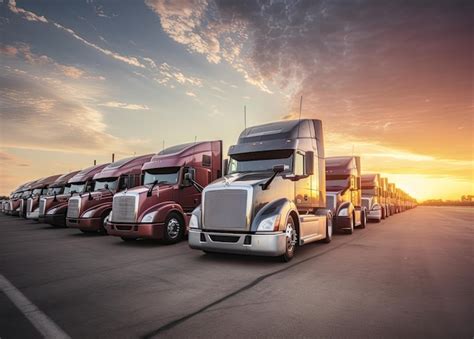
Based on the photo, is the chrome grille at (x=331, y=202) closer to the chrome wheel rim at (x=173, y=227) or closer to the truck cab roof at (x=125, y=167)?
the chrome wheel rim at (x=173, y=227)

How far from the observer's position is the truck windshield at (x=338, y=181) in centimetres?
1365

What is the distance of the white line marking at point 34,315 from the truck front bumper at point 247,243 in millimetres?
3400

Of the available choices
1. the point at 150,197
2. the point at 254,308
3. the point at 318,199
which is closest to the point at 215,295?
the point at 254,308

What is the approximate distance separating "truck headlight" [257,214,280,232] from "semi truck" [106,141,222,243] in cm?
386

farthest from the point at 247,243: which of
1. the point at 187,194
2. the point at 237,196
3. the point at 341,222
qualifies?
the point at 341,222

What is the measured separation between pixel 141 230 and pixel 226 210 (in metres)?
3.89

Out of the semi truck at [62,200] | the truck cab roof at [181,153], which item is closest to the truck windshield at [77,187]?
the semi truck at [62,200]

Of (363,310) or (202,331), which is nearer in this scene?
(202,331)

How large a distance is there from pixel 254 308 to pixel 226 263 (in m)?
2.93

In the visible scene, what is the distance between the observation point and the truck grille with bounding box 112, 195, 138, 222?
974 cm

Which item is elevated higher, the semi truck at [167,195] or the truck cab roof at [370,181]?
the truck cab roof at [370,181]

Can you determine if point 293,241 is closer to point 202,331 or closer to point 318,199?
point 318,199

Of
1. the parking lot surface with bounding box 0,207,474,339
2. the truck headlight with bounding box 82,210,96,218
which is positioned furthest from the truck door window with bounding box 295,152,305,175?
the truck headlight with bounding box 82,210,96,218

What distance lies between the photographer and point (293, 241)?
7164mm
